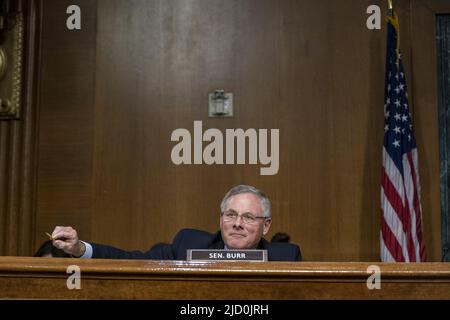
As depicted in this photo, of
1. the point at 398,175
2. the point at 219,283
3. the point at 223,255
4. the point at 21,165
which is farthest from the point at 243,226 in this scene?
the point at 21,165

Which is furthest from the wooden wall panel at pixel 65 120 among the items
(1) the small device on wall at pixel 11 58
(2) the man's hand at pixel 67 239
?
(2) the man's hand at pixel 67 239

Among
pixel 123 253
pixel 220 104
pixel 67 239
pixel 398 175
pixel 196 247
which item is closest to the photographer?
pixel 67 239

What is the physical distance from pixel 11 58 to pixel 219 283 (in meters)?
3.30

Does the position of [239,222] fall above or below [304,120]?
below

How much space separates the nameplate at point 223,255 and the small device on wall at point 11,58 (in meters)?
2.48

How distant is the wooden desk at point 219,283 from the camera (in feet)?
4.66

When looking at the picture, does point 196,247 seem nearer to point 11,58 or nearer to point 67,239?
point 67,239

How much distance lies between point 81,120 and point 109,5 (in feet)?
2.48

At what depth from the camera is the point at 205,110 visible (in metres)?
4.25

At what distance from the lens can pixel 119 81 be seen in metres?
4.30

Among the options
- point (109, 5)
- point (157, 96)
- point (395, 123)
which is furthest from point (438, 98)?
point (109, 5)

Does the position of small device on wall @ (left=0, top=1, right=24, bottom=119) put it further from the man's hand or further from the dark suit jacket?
the man's hand

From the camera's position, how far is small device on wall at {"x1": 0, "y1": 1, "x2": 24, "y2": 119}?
4.27m

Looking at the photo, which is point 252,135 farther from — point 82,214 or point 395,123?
point 82,214
